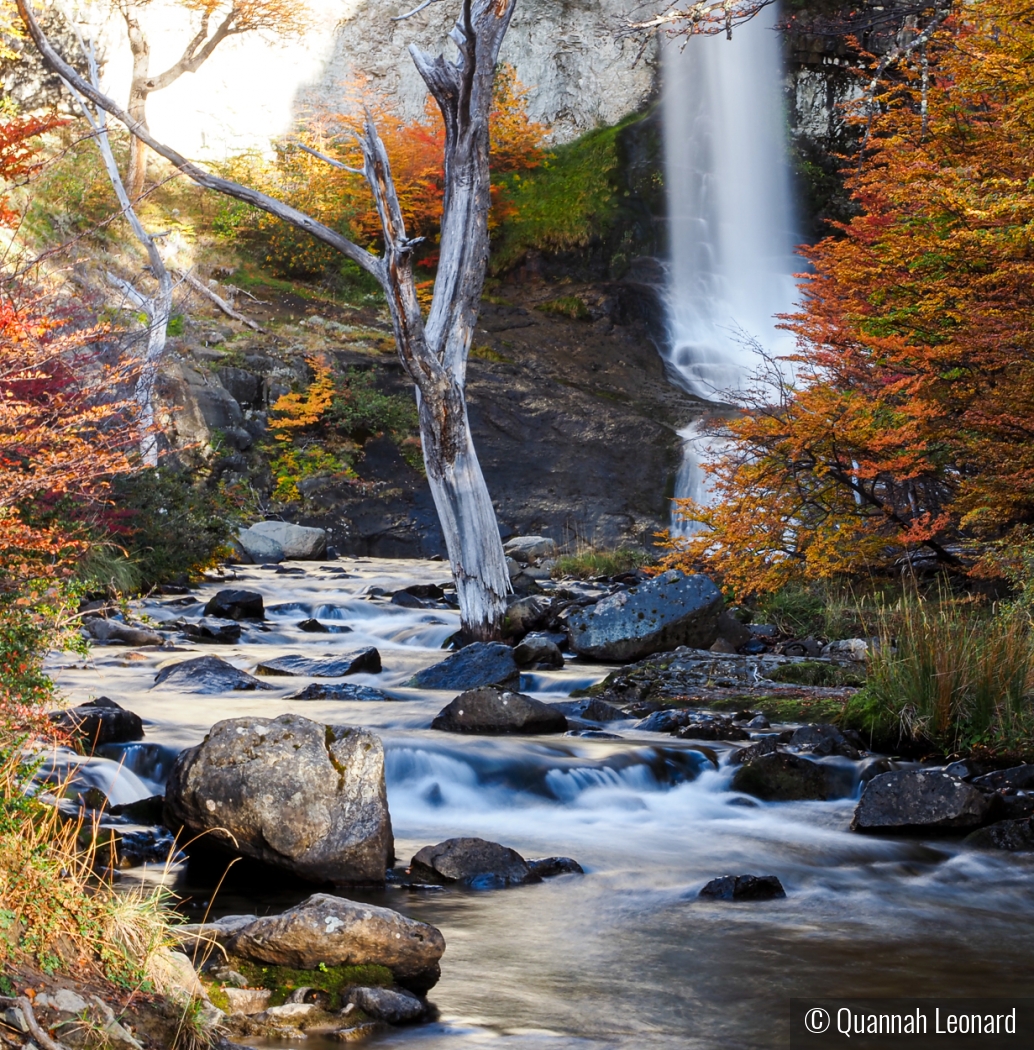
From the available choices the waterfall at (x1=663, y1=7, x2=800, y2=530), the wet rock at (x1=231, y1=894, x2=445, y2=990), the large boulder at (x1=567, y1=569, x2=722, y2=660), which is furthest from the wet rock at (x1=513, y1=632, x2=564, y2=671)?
the waterfall at (x1=663, y1=7, x2=800, y2=530)

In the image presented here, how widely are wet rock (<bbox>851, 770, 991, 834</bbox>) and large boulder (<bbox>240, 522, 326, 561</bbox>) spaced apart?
1350cm

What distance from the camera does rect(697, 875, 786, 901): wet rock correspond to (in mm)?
4883

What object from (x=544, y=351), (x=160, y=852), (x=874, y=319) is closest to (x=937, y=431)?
(x=874, y=319)

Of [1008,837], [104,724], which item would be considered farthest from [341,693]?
[1008,837]

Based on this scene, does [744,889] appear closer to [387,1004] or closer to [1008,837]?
[1008,837]

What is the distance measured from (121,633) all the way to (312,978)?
25.9 ft

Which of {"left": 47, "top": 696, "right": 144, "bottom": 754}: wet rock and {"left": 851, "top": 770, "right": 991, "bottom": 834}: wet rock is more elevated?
{"left": 47, "top": 696, "right": 144, "bottom": 754}: wet rock

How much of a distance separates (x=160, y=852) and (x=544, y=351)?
20158mm

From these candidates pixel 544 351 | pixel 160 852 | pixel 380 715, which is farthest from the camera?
pixel 544 351

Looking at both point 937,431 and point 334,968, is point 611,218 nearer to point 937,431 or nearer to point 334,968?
point 937,431

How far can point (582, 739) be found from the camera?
739cm

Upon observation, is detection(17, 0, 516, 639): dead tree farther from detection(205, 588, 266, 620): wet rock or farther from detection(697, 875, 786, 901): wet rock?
detection(697, 875, 786, 901): wet rock

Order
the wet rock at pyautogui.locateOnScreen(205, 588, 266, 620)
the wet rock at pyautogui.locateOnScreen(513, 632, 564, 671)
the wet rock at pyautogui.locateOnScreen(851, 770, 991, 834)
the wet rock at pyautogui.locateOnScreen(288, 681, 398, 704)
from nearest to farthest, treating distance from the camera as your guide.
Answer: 1. the wet rock at pyautogui.locateOnScreen(851, 770, 991, 834)
2. the wet rock at pyautogui.locateOnScreen(288, 681, 398, 704)
3. the wet rock at pyautogui.locateOnScreen(513, 632, 564, 671)
4. the wet rock at pyautogui.locateOnScreen(205, 588, 266, 620)

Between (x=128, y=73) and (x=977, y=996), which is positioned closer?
(x=977, y=996)
